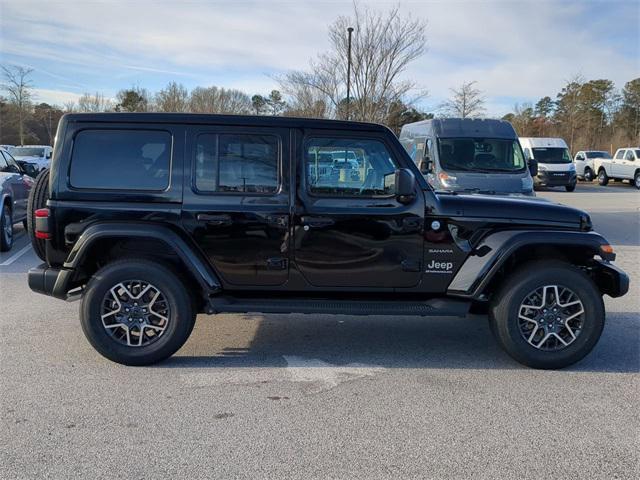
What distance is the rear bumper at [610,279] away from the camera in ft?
15.0

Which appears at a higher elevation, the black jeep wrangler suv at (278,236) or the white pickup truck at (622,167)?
the white pickup truck at (622,167)

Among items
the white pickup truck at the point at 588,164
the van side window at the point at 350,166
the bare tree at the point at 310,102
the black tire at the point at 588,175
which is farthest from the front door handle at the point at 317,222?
the black tire at the point at 588,175

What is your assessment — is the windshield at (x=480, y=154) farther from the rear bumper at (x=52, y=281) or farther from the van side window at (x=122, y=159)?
the rear bumper at (x=52, y=281)

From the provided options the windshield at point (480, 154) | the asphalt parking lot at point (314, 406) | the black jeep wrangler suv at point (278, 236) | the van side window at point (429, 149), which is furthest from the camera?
the van side window at point (429, 149)

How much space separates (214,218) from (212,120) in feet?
2.62

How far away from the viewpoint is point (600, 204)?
19.2 meters

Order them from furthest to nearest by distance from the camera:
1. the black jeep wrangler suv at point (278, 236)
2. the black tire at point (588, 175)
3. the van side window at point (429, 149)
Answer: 1. the black tire at point (588, 175)
2. the van side window at point (429, 149)
3. the black jeep wrangler suv at point (278, 236)

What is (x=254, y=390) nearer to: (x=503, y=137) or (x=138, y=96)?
(x=503, y=137)

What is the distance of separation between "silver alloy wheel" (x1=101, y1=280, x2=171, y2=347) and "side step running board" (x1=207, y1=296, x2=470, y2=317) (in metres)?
0.40

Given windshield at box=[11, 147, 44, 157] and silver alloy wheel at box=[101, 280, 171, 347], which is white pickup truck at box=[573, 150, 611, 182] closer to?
→ windshield at box=[11, 147, 44, 157]

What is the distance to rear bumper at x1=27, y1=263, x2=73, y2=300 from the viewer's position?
4.42 m

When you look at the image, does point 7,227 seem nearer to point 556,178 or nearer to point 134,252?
point 134,252

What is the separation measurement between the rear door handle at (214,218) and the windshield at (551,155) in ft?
76.2

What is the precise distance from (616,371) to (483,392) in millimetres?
1295
